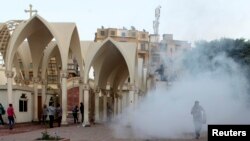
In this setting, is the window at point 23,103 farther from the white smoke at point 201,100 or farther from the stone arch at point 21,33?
the white smoke at point 201,100

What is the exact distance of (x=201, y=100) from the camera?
24312mm

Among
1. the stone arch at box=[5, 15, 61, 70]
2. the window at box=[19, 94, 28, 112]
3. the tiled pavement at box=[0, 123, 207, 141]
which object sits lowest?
the tiled pavement at box=[0, 123, 207, 141]

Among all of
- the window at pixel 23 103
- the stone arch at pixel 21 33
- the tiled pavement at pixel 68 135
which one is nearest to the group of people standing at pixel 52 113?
the window at pixel 23 103

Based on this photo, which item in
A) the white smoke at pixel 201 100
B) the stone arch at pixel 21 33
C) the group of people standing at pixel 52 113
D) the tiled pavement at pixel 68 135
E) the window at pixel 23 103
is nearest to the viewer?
the tiled pavement at pixel 68 135

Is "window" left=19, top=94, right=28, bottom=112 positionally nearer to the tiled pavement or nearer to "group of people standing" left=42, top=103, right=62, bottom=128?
"group of people standing" left=42, top=103, right=62, bottom=128

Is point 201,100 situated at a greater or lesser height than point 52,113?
greater

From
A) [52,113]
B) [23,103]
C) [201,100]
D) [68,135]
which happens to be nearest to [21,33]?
[23,103]

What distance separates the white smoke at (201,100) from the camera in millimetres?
22281

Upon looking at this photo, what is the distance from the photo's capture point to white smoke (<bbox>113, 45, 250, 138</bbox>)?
22.3 metres

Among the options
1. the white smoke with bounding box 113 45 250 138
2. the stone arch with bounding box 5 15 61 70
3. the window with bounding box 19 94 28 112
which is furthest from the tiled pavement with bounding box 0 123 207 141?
the window with bounding box 19 94 28 112

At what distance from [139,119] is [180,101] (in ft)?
9.93

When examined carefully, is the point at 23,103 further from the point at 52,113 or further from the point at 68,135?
the point at 68,135

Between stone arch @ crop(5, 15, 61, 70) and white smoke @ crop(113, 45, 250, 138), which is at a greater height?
stone arch @ crop(5, 15, 61, 70)

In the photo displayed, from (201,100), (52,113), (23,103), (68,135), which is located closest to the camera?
(68,135)
